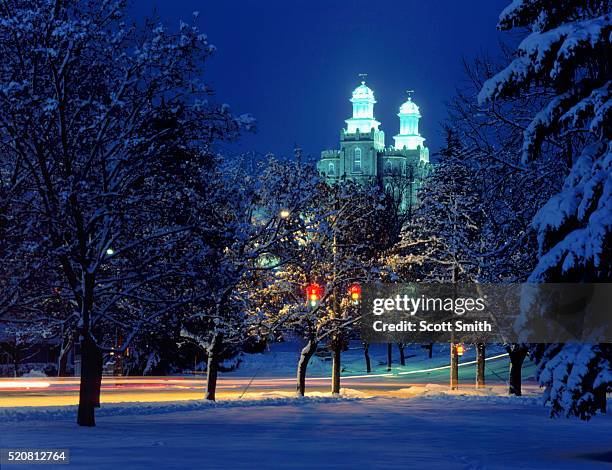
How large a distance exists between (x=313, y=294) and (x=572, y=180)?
929 inches

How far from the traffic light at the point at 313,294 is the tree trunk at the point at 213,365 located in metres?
5.15

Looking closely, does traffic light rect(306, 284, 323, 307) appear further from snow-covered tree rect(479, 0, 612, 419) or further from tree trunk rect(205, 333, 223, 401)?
snow-covered tree rect(479, 0, 612, 419)

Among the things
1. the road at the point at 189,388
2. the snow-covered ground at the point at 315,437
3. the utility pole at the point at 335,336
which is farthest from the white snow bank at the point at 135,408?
the utility pole at the point at 335,336

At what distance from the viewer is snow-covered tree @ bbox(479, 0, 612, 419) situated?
55.7ft

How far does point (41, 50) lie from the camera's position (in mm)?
21516

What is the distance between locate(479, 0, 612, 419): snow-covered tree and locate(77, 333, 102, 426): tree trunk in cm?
997

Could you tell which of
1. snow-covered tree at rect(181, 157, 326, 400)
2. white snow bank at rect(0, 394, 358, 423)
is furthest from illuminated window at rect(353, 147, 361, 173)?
white snow bank at rect(0, 394, 358, 423)

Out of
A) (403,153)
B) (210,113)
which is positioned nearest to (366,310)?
(210,113)

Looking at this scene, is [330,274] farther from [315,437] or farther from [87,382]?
[315,437]

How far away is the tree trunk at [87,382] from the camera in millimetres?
22938

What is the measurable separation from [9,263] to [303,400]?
50.7ft

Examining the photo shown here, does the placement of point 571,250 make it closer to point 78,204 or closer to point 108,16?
point 78,204

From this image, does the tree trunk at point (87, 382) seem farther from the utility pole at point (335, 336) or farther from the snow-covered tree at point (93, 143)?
the utility pole at point (335, 336)

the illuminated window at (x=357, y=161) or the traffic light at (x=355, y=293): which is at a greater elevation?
the illuminated window at (x=357, y=161)
